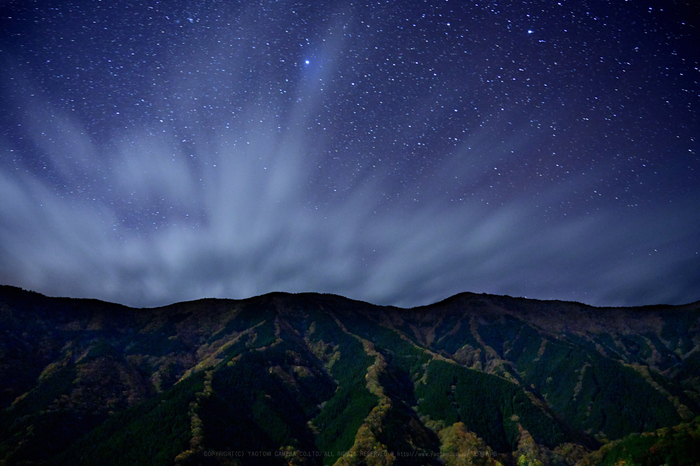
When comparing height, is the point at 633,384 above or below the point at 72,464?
below

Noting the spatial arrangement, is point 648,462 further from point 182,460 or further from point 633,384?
point 633,384

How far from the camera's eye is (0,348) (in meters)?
186

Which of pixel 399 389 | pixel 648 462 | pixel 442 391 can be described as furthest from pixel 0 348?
pixel 648 462

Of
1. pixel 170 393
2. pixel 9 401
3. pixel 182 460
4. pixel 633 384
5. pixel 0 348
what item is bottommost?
pixel 633 384

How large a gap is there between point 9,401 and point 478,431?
224 metres

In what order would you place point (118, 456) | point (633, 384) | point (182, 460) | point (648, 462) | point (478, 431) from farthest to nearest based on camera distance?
1. point (633, 384)
2. point (478, 431)
3. point (118, 456)
4. point (182, 460)
5. point (648, 462)

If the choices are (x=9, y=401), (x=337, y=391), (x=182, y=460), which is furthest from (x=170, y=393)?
(x=337, y=391)

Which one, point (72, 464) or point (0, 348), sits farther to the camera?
point (0, 348)

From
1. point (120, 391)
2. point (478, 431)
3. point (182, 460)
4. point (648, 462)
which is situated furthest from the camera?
point (120, 391)

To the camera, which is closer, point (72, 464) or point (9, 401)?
point (72, 464)

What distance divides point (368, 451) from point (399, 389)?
73649 millimetres

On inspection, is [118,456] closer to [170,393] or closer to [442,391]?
[170,393]

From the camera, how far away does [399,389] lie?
646 feet

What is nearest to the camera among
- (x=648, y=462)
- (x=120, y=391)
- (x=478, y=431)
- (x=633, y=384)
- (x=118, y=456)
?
(x=648, y=462)
